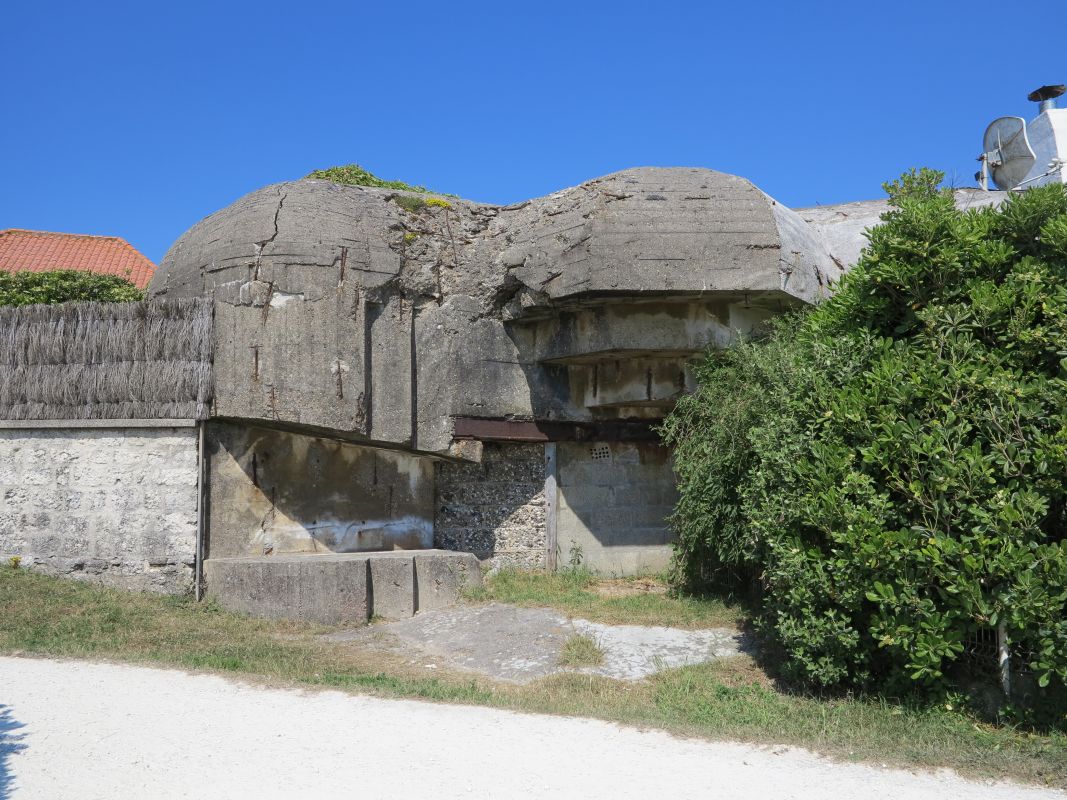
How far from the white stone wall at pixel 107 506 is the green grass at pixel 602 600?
3.25 m

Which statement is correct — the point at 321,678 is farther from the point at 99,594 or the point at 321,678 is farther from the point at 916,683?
the point at 916,683

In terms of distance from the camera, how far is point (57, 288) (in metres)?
14.7

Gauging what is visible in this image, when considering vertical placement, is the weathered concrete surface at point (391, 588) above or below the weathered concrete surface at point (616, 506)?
below

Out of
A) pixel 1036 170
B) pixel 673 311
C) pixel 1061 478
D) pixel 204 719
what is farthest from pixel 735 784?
pixel 1036 170

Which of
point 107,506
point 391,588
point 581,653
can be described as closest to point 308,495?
point 391,588

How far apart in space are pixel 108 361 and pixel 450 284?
155 inches

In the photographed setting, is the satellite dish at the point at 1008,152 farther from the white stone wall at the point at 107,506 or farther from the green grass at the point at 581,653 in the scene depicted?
the white stone wall at the point at 107,506

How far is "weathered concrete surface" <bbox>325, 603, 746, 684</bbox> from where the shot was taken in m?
7.60

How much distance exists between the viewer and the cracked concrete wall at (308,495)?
9461 millimetres

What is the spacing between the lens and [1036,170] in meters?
13.8

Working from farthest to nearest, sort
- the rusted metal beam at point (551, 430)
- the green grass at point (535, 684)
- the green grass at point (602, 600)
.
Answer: the rusted metal beam at point (551, 430)
the green grass at point (602, 600)
the green grass at point (535, 684)

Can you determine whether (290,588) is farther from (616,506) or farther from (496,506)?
(616,506)

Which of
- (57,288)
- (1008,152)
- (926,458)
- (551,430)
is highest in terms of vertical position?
(1008,152)

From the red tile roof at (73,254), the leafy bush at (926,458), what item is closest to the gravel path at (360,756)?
the leafy bush at (926,458)
